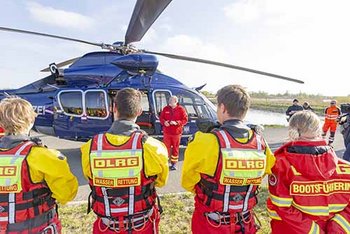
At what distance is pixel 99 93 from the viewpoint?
22.9 ft

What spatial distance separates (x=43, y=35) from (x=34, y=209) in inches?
199

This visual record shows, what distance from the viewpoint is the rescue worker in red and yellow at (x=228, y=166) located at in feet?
6.52

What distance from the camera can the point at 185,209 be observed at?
4051 millimetres

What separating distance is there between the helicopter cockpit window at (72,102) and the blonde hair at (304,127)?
590cm

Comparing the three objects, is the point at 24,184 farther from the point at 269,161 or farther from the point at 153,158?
the point at 269,161

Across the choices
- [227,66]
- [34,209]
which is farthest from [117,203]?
[227,66]

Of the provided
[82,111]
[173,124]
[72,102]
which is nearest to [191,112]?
[173,124]

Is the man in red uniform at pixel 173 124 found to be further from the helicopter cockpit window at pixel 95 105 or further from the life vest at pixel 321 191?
the life vest at pixel 321 191

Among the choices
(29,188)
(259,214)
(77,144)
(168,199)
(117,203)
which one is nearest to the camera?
(29,188)

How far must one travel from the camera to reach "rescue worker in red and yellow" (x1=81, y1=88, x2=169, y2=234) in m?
1.97

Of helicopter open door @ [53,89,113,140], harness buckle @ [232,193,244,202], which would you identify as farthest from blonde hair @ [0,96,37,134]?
helicopter open door @ [53,89,113,140]

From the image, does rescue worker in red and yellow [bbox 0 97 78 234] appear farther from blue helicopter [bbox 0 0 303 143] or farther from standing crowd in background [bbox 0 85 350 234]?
blue helicopter [bbox 0 0 303 143]

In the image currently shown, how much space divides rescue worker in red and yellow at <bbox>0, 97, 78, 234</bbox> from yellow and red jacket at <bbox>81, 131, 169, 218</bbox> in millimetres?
222

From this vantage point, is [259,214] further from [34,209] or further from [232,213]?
[34,209]
